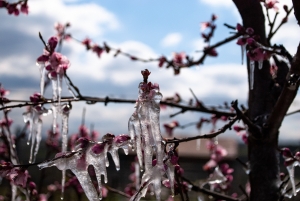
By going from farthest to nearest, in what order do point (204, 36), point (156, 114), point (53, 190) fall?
point (53, 190), point (204, 36), point (156, 114)

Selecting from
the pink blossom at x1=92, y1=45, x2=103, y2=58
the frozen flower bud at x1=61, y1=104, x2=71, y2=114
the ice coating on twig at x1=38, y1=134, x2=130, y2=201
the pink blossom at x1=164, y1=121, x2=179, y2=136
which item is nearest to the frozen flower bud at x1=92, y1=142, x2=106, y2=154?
the ice coating on twig at x1=38, y1=134, x2=130, y2=201

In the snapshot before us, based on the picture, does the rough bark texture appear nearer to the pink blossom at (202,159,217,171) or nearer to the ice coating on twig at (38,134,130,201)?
the ice coating on twig at (38,134,130,201)

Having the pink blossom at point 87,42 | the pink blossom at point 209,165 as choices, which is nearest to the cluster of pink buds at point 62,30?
the pink blossom at point 87,42

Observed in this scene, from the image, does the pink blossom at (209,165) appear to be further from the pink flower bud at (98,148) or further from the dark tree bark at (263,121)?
the pink flower bud at (98,148)

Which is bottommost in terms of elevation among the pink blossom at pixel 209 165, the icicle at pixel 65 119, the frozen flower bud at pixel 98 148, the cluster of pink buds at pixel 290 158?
the pink blossom at pixel 209 165

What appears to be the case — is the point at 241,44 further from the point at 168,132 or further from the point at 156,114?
the point at 168,132

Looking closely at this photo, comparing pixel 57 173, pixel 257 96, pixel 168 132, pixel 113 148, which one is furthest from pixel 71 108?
pixel 57 173
